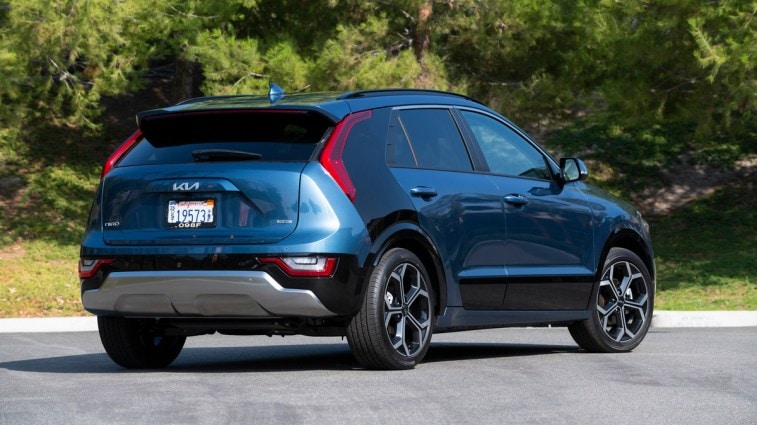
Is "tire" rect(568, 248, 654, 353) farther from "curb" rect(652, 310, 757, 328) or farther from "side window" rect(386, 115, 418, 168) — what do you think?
"curb" rect(652, 310, 757, 328)

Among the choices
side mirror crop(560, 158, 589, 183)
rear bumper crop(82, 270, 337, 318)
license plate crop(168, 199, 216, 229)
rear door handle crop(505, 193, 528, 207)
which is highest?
side mirror crop(560, 158, 589, 183)

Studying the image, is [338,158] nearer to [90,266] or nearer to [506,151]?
[90,266]

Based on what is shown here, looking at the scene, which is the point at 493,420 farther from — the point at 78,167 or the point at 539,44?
the point at 78,167

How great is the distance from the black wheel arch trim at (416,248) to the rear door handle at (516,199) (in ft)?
2.90

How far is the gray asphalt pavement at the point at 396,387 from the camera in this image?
260 inches

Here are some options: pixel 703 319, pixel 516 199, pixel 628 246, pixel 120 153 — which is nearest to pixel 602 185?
pixel 703 319

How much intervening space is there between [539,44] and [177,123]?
59.8 ft

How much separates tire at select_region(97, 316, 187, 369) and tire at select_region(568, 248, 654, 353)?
3.17m

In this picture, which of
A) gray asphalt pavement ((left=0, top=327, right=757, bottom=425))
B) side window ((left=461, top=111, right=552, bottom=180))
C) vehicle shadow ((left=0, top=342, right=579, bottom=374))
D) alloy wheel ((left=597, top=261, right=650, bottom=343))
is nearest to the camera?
gray asphalt pavement ((left=0, top=327, right=757, bottom=425))

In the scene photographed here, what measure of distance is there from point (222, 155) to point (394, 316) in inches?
57.6

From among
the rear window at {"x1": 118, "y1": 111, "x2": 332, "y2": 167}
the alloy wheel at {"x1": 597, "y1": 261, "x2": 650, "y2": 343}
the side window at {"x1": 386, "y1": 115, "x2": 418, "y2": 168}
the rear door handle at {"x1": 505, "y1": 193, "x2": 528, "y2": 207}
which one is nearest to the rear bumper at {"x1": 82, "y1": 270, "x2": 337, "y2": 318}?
the rear window at {"x1": 118, "y1": 111, "x2": 332, "y2": 167}

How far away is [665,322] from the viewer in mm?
15164

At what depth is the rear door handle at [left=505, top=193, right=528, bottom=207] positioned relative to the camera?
932cm

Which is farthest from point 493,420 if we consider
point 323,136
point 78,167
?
point 78,167
